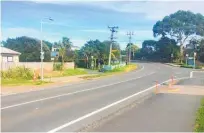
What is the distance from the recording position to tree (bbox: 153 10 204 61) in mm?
112750

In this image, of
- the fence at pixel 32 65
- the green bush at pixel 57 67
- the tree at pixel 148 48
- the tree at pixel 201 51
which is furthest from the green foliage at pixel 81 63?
the tree at pixel 148 48

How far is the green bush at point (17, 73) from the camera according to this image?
3780 cm

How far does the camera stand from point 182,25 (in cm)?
11431

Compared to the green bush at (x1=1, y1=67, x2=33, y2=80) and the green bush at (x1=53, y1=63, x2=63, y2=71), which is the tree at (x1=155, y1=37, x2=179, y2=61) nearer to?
the green bush at (x1=53, y1=63, x2=63, y2=71)

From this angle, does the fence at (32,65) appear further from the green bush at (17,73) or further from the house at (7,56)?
the house at (7,56)

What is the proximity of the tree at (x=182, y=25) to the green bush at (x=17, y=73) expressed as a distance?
3091 inches

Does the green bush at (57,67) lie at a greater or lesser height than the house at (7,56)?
lesser

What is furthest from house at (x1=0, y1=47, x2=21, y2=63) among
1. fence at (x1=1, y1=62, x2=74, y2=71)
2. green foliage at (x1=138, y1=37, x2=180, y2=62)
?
green foliage at (x1=138, y1=37, x2=180, y2=62)

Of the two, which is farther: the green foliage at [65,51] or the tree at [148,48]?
the tree at [148,48]

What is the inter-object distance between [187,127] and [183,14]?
105m

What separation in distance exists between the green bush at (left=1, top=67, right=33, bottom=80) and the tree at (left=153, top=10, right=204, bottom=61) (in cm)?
7851

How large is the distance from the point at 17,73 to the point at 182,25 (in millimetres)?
83299

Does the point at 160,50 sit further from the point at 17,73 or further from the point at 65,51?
the point at 17,73

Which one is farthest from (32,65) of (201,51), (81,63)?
(201,51)
